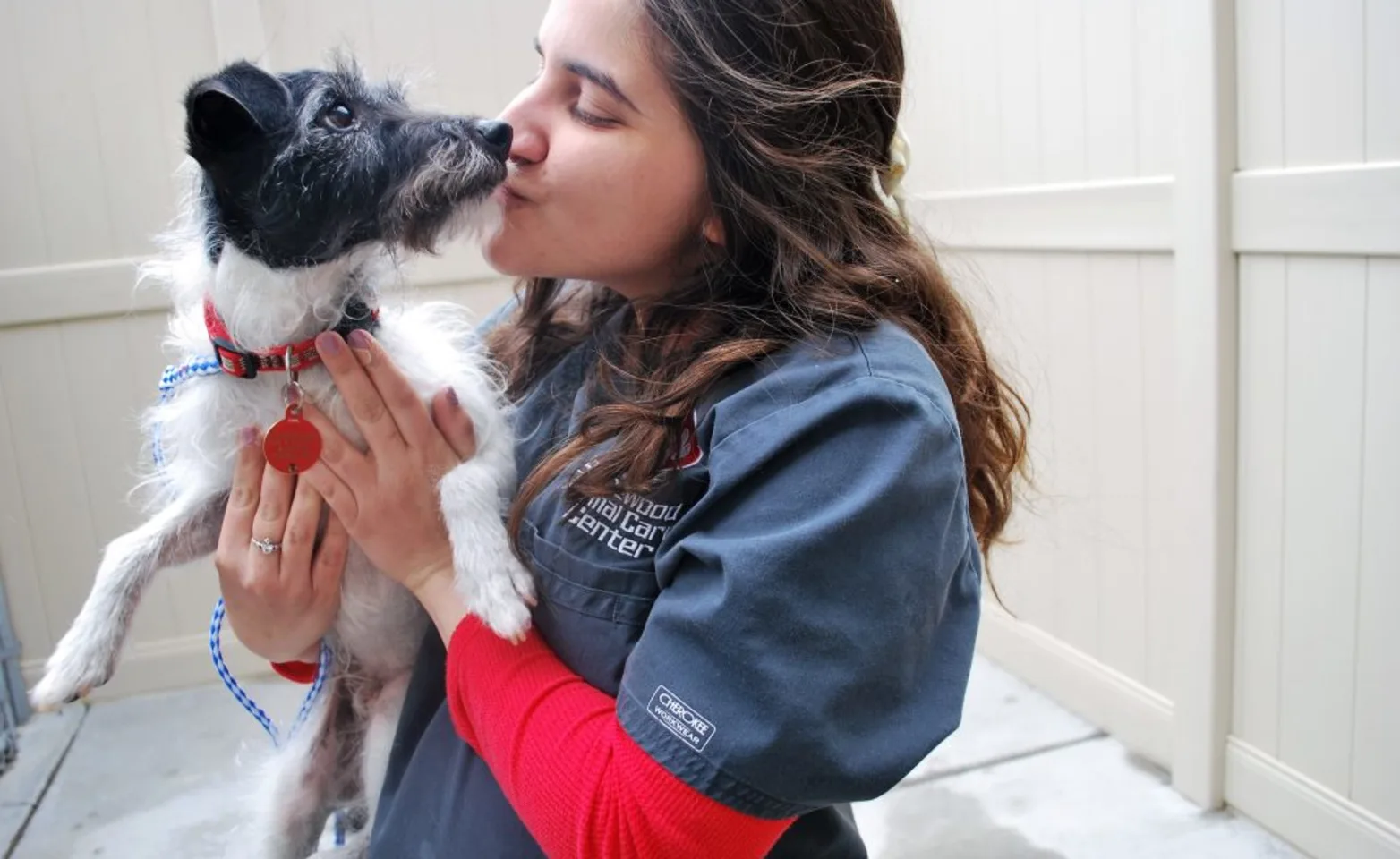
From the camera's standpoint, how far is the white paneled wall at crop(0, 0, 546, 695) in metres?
3.29

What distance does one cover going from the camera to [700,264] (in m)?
1.22

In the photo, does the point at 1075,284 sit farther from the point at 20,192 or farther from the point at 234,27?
the point at 20,192

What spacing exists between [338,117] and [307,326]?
283mm

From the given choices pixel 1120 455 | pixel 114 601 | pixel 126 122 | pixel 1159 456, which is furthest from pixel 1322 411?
pixel 126 122

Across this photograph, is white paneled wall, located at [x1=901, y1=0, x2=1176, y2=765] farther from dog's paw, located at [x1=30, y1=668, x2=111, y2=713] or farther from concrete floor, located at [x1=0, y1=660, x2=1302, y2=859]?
dog's paw, located at [x1=30, y1=668, x2=111, y2=713]

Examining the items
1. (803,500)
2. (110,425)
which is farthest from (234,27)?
(803,500)

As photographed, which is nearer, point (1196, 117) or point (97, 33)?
point (1196, 117)

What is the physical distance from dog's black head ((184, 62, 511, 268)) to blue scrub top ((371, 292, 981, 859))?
0.53 m

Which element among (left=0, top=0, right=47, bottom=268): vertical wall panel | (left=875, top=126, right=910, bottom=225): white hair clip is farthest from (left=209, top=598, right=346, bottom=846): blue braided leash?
(left=0, top=0, right=47, bottom=268): vertical wall panel

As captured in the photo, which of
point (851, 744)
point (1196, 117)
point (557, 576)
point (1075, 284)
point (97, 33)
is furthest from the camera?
point (97, 33)

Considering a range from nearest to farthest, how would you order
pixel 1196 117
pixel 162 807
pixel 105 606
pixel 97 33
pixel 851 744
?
1. pixel 851 744
2. pixel 105 606
3. pixel 1196 117
4. pixel 162 807
5. pixel 97 33

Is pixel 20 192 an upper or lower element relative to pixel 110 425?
upper

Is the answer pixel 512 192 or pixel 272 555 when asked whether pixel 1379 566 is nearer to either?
pixel 512 192

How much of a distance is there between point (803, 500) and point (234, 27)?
3199 millimetres
